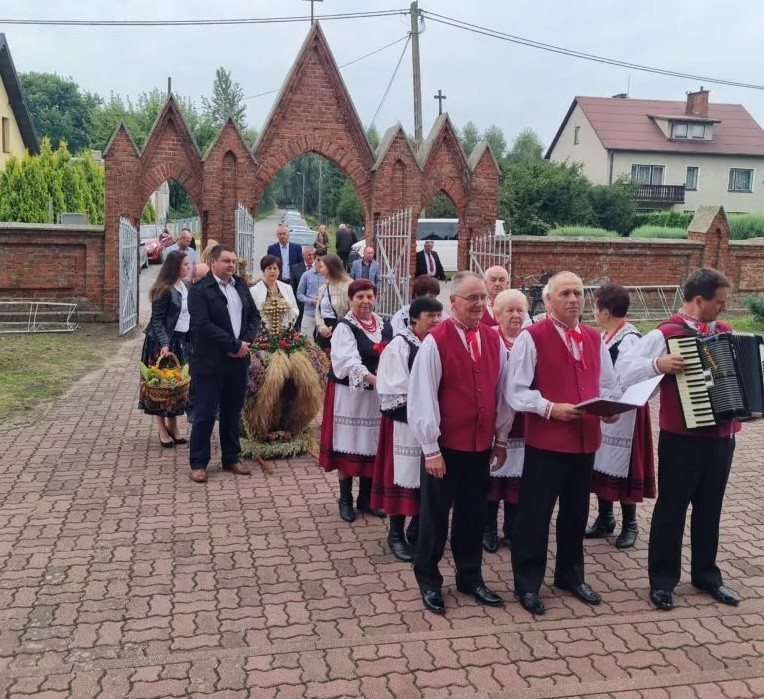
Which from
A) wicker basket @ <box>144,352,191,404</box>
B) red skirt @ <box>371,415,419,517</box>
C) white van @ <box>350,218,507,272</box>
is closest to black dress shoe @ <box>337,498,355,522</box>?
red skirt @ <box>371,415,419,517</box>

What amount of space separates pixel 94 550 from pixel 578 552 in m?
3.18

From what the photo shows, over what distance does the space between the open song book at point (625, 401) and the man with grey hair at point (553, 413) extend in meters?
0.09

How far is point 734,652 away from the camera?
4441 mm

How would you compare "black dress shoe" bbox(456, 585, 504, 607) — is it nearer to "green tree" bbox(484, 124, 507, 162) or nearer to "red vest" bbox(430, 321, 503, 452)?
"red vest" bbox(430, 321, 503, 452)

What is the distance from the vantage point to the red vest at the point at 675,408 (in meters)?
4.86

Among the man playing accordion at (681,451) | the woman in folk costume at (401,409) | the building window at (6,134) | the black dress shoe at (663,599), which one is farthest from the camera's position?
the building window at (6,134)

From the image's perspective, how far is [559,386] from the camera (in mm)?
4715

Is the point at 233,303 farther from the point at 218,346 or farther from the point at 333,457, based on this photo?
the point at 333,457

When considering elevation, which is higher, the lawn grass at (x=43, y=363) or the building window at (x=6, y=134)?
the building window at (x=6, y=134)

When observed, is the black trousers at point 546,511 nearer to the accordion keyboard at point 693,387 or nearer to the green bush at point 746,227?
the accordion keyboard at point 693,387

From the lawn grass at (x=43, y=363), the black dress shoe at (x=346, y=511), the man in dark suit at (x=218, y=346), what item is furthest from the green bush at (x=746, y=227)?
the black dress shoe at (x=346, y=511)

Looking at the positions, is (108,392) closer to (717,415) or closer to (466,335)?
(466,335)

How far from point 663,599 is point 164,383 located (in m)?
4.90

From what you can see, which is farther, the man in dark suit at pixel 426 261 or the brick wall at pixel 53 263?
the man in dark suit at pixel 426 261
